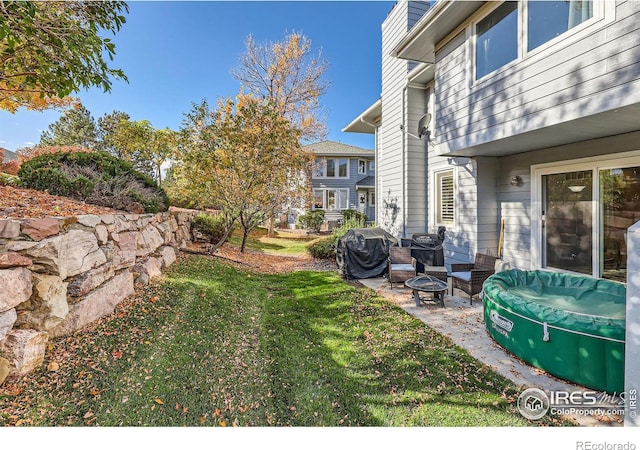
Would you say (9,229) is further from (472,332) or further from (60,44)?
(472,332)

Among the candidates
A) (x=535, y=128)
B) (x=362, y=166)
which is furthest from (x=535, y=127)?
(x=362, y=166)

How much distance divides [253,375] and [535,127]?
4.94 metres

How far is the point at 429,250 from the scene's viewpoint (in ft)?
23.8

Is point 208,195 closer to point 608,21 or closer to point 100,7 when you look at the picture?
point 100,7

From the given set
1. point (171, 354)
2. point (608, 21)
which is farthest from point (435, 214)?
point (171, 354)

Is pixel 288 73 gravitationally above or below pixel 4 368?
above

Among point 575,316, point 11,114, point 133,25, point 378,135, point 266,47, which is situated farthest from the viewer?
point 266,47

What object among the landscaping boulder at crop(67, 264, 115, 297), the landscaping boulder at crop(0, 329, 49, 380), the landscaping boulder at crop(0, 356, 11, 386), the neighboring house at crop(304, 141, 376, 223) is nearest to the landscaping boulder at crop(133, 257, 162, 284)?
the landscaping boulder at crop(67, 264, 115, 297)

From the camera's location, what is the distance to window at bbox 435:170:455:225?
25.3 ft

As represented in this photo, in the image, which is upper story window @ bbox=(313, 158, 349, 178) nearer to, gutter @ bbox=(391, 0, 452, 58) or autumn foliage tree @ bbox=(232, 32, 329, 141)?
autumn foliage tree @ bbox=(232, 32, 329, 141)

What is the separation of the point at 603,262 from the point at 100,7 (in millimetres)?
8110

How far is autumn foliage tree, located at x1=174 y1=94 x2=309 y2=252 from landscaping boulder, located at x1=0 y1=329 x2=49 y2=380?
5356 millimetres

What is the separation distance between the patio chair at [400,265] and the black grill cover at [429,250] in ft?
1.95

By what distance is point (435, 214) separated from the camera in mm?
8086
